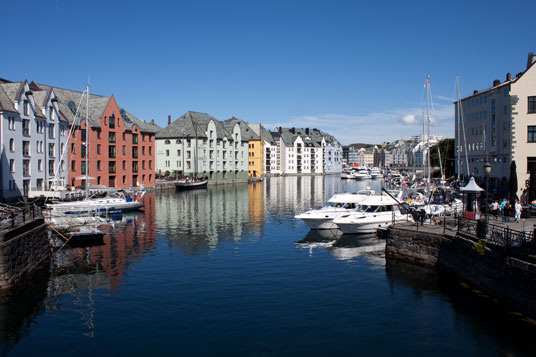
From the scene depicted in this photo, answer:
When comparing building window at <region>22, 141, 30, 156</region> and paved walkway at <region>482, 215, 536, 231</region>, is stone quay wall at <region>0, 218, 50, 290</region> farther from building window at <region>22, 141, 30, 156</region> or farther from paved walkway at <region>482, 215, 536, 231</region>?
building window at <region>22, 141, 30, 156</region>

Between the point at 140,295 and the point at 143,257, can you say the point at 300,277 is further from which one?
the point at 143,257

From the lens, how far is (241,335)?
19.8 m

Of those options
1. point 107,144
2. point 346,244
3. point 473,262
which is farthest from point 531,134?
point 107,144

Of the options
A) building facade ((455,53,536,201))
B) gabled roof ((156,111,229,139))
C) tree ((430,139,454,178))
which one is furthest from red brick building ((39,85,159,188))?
tree ((430,139,454,178))

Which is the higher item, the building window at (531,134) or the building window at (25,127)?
the building window at (25,127)

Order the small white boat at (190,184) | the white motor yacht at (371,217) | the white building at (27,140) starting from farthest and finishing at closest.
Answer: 1. the small white boat at (190,184)
2. the white building at (27,140)
3. the white motor yacht at (371,217)

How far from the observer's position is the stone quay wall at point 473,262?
20.9m

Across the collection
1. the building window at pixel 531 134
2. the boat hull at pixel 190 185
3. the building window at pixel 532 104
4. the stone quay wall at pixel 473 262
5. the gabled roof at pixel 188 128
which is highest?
the gabled roof at pixel 188 128

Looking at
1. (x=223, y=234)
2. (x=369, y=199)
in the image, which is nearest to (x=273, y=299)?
(x=223, y=234)

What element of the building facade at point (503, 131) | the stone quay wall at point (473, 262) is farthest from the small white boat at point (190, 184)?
the stone quay wall at point (473, 262)

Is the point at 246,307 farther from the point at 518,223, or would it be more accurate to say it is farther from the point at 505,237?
the point at 518,223

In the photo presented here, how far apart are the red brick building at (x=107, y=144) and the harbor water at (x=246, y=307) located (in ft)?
165

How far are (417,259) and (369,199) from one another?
15.1 meters

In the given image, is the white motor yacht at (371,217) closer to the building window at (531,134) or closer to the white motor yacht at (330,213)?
the white motor yacht at (330,213)
